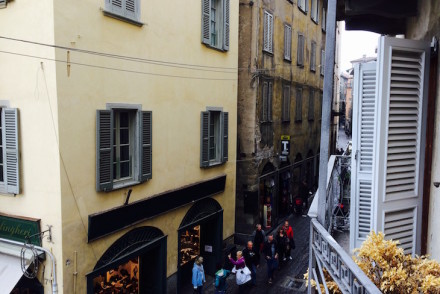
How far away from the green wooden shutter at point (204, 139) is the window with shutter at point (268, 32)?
6297 mm

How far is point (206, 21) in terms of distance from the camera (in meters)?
13.5

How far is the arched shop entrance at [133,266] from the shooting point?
9727mm

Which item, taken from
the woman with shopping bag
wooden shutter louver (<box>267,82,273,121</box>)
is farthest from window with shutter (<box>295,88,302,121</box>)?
the woman with shopping bag

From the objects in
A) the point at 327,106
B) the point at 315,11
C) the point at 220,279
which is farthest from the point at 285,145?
the point at 327,106

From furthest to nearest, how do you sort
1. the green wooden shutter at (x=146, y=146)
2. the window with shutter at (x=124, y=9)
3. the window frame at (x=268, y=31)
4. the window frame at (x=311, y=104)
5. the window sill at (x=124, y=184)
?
the window frame at (x=311, y=104), the window frame at (x=268, y=31), the green wooden shutter at (x=146, y=146), the window sill at (x=124, y=184), the window with shutter at (x=124, y=9)

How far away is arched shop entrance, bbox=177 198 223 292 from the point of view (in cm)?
1315

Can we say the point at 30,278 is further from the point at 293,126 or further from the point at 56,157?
the point at 293,126

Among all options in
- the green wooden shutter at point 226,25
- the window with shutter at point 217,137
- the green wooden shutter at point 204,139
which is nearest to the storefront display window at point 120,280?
the green wooden shutter at point 204,139

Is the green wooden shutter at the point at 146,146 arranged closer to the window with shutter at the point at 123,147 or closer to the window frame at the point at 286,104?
the window with shutter at the point at 123,147

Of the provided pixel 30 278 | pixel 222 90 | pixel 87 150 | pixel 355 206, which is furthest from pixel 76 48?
pixel 222 90

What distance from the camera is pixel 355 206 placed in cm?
632

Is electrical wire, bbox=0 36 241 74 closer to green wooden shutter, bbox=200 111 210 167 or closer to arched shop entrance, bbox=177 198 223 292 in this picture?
green wooden shutter, bbox=200 111 210 167

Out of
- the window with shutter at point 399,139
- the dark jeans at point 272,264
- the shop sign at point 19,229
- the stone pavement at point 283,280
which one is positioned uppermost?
the window with shutter at point 399,139

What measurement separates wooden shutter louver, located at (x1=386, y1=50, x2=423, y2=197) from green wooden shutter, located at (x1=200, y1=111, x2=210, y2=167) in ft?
30.3
